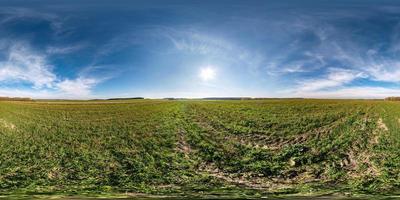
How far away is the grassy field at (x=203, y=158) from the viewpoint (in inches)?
660

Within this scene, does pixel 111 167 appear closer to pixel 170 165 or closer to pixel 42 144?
pixel 170 165

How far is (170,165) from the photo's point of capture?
20.6 metres

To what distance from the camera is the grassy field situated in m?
16.8

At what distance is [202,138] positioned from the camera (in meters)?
27.7

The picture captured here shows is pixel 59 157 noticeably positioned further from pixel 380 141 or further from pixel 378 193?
pixel 380 141

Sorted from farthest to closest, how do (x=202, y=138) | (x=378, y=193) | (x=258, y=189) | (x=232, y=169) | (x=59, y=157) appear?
1. (x=202, y=138)
2. (x=59, y=157)
3. (x=232, y=169)
4. (x=258, y=189)
5. (x=378, y=193)

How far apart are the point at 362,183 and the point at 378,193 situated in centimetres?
201

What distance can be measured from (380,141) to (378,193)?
1227cm

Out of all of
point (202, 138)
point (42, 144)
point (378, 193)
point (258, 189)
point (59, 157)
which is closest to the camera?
point (378, 193)

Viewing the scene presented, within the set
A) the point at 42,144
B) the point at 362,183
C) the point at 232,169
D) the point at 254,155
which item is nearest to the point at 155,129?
the point at 42,144

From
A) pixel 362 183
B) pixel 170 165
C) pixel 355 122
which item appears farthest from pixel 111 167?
pixel 355 122

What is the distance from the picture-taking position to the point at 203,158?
72.1ft

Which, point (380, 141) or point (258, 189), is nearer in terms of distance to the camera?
point (258, 189)

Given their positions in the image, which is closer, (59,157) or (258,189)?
(258,189)
